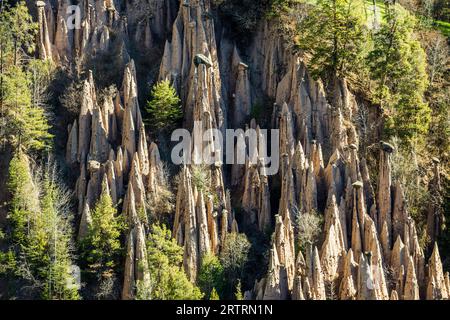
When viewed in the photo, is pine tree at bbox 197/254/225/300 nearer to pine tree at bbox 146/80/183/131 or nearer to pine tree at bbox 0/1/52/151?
pine tree at bbox 146/80/183/131

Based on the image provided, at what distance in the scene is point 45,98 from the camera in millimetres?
45469

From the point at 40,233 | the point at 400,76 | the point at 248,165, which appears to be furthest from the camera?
the point at 400,76

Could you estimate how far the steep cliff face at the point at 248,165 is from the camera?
37906mm

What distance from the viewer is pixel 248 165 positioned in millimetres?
43312

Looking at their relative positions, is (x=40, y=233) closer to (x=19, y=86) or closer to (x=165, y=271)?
(x=165, y=271)

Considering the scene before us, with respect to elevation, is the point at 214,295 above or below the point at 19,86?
below

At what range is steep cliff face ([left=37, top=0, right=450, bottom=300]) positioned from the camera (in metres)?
37.9

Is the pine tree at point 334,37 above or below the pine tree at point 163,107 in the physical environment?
above

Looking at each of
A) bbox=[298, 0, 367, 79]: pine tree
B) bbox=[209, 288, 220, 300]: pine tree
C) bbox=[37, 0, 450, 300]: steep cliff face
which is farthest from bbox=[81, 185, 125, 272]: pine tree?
bbox=[298, 0, 367, 79]: pine tree

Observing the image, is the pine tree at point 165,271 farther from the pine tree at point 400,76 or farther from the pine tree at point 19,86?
the pine tree at point 400,76

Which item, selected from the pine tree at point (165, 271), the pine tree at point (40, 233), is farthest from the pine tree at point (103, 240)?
the pine tree at point (165, 271)

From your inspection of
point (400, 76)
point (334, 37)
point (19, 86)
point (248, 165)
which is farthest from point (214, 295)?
point (400, 76)
